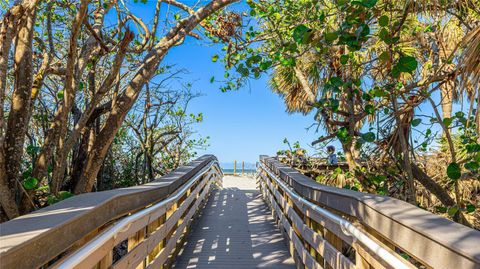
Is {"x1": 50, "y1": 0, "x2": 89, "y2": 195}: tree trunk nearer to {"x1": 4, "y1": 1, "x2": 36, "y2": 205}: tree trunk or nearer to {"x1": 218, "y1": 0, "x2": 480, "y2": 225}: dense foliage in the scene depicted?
{"x1": 4, "y1": 1, "x2": 36, "y2": 205}: tree trunk

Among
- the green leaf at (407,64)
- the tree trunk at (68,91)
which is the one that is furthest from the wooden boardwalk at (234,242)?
the green leaf at (407,64)

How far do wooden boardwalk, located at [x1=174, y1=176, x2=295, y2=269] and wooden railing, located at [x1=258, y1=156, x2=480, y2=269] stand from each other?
2.35 ft

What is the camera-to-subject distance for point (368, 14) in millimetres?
2695

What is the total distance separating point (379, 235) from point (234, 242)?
2970 millimetres

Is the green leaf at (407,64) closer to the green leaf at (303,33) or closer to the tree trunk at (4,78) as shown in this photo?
the green leaf at (303,33)

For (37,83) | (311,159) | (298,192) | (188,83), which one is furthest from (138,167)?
(298,192)

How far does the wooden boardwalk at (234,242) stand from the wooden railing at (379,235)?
0.72 m

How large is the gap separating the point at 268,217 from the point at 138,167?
333 centimetres

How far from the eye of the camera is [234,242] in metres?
4.48

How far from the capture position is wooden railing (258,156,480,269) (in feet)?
3.71

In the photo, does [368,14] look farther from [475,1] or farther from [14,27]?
[14,27]

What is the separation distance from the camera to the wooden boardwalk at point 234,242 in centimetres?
376

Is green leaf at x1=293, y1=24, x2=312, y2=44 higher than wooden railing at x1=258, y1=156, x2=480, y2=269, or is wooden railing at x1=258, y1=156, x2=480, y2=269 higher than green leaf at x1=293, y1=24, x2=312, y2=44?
green leaf at x1=293, y1=24, x2=312, y2=44

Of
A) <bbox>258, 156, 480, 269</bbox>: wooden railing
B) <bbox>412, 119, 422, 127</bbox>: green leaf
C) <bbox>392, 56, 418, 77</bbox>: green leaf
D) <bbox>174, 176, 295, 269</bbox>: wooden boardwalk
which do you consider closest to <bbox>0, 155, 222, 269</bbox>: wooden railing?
<bbox>174, 176, 295, 269</bbox>: wooden boardwalk
